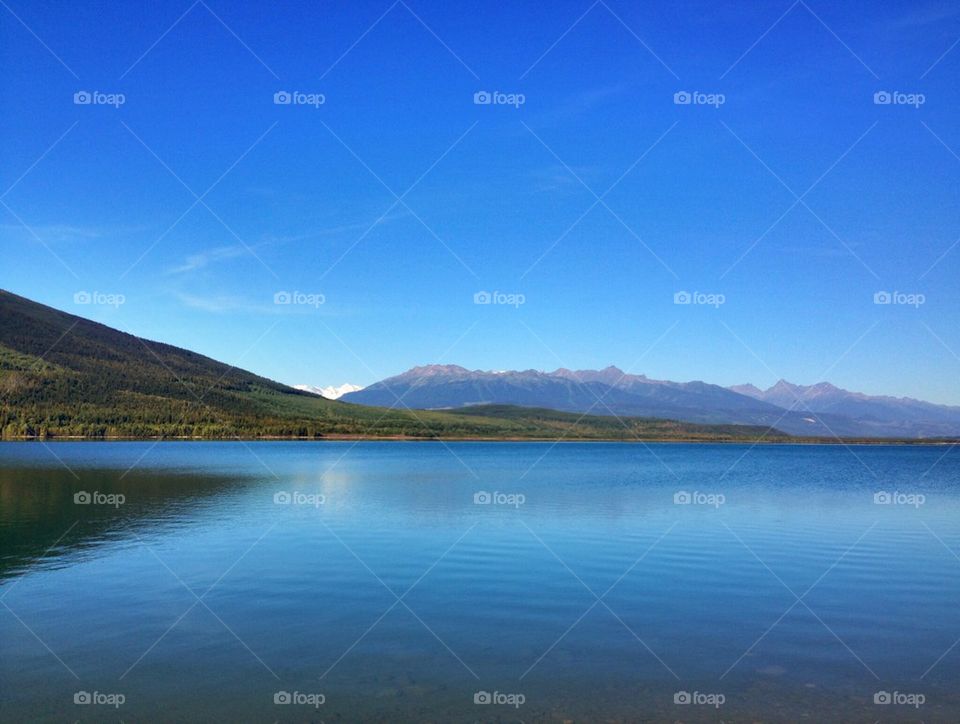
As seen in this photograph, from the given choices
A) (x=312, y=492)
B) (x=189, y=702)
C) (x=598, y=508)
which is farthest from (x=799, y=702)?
(x=312, y=492)

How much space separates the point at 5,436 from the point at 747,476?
488ft

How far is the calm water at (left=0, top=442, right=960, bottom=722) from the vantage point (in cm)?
1445

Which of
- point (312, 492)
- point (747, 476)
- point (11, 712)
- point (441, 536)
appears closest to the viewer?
point (11, 712)

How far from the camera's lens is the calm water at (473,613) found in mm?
14445

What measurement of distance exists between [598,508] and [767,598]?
22.2 m

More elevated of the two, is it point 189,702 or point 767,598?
point 767,598

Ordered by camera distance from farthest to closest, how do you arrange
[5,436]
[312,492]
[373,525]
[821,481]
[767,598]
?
[5,436] → [821,481] → [312,492] → [373,525] → [767,598]

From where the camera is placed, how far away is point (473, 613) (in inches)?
809

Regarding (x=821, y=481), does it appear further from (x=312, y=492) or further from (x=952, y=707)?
(x=952, y=707)

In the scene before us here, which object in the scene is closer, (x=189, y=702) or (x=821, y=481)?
(x=189, y=702)

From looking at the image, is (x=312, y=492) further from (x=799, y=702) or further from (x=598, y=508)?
(x=799, y=702)

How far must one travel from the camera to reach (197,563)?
27281 millimetres

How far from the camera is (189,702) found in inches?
556

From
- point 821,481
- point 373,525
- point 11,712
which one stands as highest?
point 821,481
